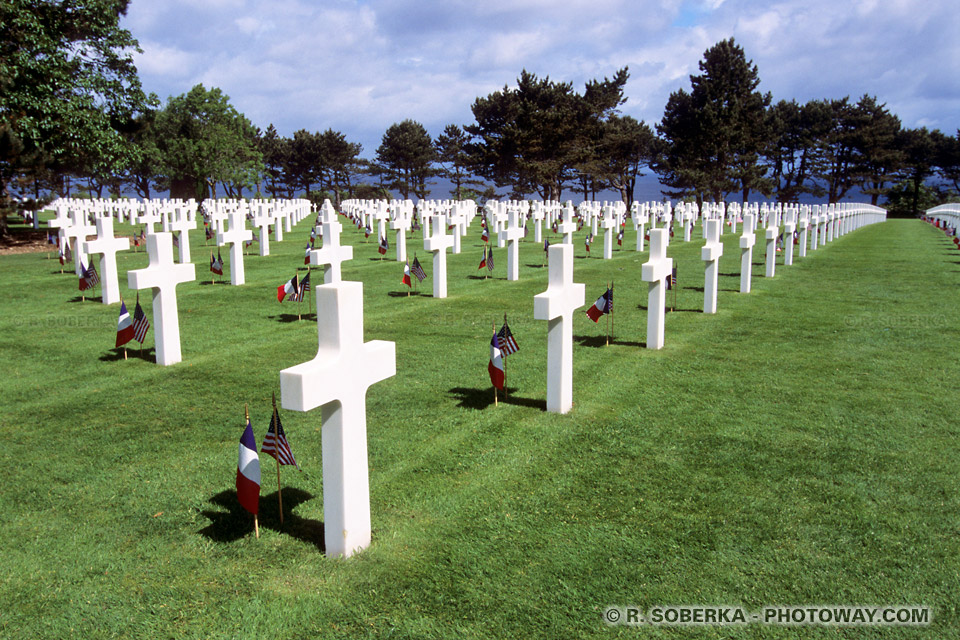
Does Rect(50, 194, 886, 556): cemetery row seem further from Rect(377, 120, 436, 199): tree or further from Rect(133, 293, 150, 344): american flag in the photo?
Rect(377, 120, 436, 199): tree

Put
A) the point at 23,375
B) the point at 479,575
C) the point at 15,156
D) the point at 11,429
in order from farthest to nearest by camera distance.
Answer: the point at 15,156
the point at 23,375
the point at 11,429
the point at 479,575

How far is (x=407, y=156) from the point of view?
8019 cm

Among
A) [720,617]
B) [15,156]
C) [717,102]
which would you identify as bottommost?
[720,617]

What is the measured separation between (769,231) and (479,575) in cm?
1573

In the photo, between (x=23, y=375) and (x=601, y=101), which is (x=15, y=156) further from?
(x=601, y=101)

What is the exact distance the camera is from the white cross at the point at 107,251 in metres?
13.2

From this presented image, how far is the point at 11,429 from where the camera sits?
663 centimetres

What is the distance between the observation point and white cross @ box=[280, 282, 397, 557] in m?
4.07

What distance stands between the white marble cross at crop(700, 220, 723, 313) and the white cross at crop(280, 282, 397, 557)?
883cm

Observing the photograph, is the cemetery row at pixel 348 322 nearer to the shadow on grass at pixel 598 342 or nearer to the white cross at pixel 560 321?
the white cross at pixel 560 321

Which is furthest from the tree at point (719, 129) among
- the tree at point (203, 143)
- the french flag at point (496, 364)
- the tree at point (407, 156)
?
the french flag at point (496, 364)

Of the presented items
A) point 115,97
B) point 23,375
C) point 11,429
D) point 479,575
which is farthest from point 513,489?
point 115,97

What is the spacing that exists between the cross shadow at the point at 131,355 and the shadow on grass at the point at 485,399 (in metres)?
4.53

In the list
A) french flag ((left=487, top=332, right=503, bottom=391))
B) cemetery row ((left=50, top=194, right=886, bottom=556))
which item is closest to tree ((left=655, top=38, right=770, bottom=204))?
cemetery row ((left=50, top=194, right=886, bottom=556))
